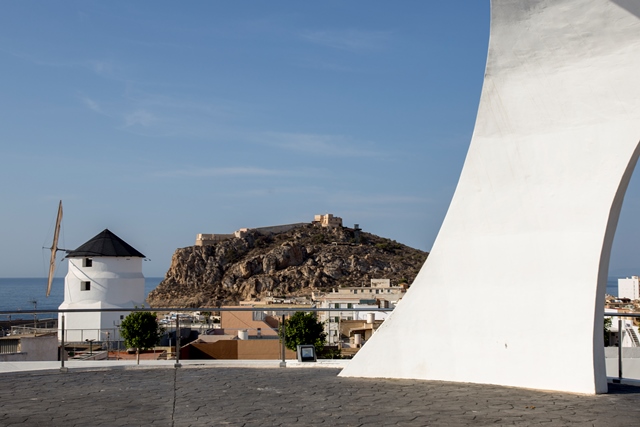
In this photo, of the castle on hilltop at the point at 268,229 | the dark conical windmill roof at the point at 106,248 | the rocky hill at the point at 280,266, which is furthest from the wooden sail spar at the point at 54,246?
the castle on hilltop at the point at 268,229

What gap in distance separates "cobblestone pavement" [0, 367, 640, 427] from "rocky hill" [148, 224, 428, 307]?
89725 millimetres

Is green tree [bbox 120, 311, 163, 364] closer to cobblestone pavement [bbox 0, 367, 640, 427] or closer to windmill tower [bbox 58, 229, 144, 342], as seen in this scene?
cobblestone pavement [bbox 0, 367, 640, 427]

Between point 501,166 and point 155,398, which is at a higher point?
point 501,166

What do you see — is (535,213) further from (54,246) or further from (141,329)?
(54,246)

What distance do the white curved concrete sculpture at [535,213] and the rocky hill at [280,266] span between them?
90.1m

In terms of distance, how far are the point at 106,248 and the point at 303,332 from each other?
25.6 m

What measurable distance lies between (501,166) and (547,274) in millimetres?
1300

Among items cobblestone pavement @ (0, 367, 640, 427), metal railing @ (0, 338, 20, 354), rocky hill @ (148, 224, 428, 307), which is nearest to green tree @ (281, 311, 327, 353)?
metal railing @ (0, 338, 20, 354)

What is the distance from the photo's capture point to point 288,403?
7.33 m

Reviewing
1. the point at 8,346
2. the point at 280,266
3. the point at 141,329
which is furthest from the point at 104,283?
the point at 280,266

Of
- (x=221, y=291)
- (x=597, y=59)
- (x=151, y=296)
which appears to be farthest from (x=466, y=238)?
(x=151, y=296)

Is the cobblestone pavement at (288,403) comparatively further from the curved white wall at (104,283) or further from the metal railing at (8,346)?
the curved white wall at (104,283)

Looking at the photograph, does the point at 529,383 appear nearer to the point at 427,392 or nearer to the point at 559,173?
the point at 427,392

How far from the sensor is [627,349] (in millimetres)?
16219
